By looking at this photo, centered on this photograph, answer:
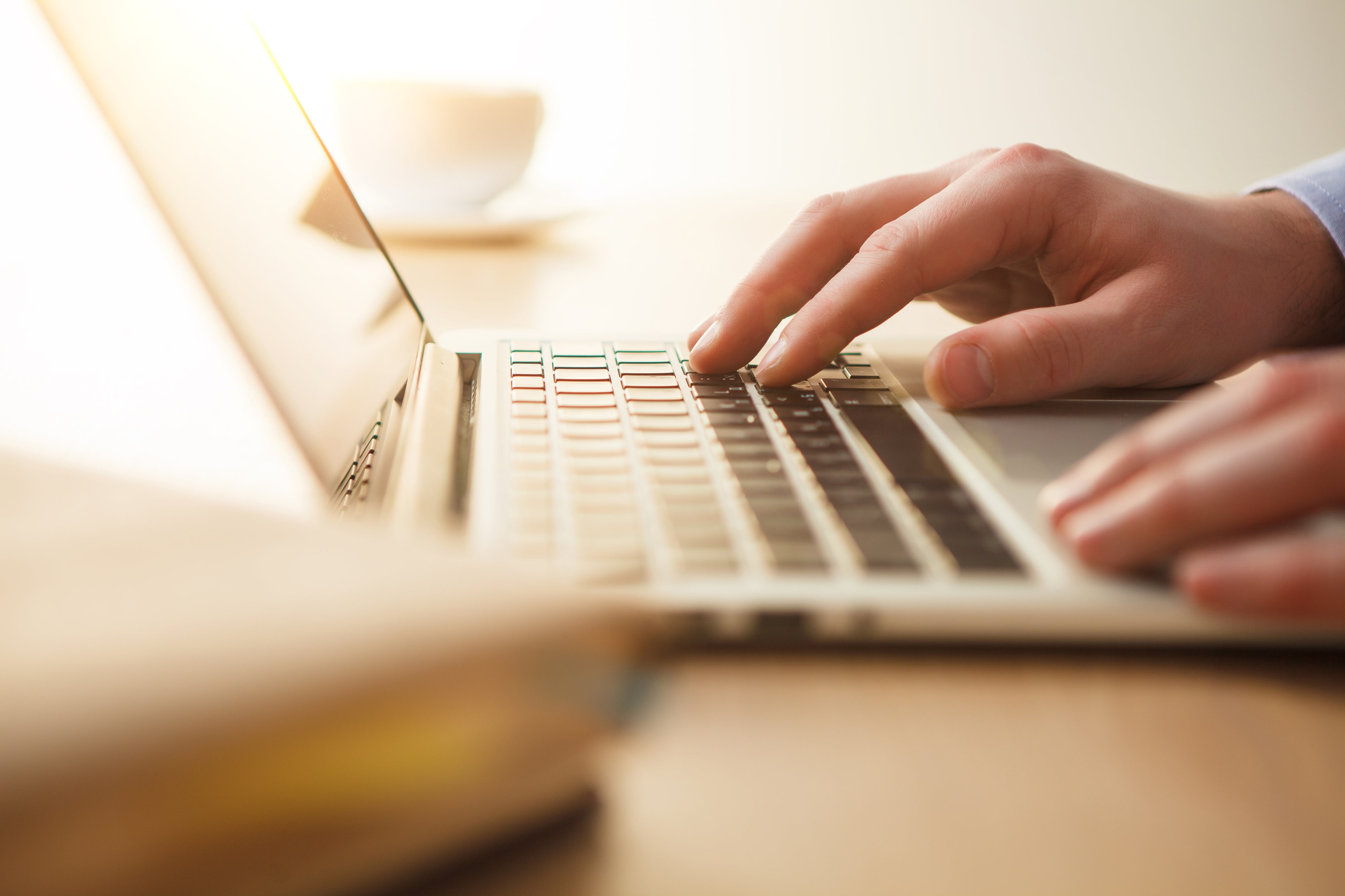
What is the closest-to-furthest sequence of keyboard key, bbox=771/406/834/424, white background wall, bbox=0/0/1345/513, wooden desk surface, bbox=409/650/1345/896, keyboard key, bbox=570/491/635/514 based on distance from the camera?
wooden desk surface, bbox=409/650/1345/896
keyboard key, bbox=570/491/635/514
keyboard key, bbox=771/406/834/424
white background wall, bbox=0/0/1345/513

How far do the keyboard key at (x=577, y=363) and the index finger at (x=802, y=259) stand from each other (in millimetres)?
47

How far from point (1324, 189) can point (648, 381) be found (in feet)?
1.48

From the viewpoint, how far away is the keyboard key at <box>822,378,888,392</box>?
0.44 meters

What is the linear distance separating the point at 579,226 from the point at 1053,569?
2.69ft

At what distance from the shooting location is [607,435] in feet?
1.18

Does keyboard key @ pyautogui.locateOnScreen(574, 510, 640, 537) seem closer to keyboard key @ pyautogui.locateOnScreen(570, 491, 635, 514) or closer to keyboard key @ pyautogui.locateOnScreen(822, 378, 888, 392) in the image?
keyboard key @ pyautogui.locateOnScreen(570, 491, 635, 514)

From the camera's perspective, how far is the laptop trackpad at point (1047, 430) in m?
0.34

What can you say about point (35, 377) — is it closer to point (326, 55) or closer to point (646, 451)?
point (646, 451)

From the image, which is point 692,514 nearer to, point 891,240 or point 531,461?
point 531,461

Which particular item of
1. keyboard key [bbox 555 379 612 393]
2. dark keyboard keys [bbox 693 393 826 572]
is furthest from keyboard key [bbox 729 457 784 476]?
keyboard key [bbox 555 379 612 393]

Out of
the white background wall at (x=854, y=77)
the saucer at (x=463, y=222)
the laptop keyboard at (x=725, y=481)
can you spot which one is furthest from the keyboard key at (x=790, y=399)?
the white background wall at (x=854, y=77)

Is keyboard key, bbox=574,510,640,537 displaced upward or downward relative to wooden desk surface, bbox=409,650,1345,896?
upward

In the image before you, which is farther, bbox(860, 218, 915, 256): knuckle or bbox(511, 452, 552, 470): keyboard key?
bbox(860, 218, 915, 256): knuckle

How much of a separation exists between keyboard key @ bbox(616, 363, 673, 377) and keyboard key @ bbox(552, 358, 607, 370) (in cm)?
1
